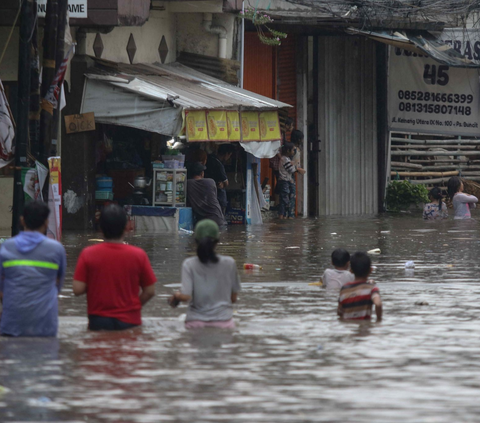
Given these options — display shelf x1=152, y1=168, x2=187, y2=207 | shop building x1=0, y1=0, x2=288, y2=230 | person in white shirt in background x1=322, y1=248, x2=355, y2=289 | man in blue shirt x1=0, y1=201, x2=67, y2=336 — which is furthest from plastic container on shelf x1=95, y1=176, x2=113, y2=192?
man in blue shirt x1=0, y1=201, x2=67, y2=336

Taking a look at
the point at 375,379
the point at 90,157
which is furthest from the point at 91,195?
the point at 375,379

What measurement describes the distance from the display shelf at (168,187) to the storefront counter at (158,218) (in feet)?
0.64

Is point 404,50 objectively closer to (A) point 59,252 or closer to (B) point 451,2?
(B) point 451,2

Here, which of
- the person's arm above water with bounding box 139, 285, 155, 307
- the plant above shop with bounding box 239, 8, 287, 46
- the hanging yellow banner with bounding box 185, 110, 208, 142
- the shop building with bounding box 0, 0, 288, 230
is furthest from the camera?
the plant above shop with bounding box 239, 8, 287, 46

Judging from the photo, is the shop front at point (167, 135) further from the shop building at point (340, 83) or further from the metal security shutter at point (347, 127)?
the metal security shutter at point (347, 127)

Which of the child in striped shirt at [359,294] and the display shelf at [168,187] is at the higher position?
the display shelf at [168,187]

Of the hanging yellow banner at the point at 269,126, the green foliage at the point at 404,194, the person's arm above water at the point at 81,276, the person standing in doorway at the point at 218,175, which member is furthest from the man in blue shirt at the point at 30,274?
the green foliage at the point at 404,194

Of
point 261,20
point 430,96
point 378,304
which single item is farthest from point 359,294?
point 430,96

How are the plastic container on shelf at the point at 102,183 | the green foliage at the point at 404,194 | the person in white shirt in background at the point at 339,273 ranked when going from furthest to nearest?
the green foliage at the point at 404,194
the plastic container on shelf at the point at 102,183
the person in white shirt in background at the point at 339,273

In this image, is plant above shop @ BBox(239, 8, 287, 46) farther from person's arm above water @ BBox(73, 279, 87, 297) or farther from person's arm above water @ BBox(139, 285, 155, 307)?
person's arm above water @ BBox(73, 279, 87, 297)

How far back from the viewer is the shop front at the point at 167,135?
17.7 m

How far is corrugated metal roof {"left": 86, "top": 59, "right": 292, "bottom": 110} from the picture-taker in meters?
17.8

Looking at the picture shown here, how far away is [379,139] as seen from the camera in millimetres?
25203

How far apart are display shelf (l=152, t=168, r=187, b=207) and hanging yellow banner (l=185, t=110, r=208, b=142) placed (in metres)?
0.66
